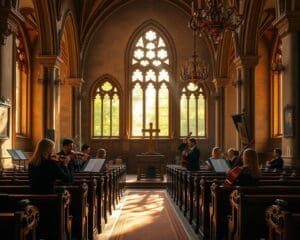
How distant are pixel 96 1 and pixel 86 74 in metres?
3.59

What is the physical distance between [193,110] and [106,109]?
4281mm

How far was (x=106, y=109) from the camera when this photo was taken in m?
24.2

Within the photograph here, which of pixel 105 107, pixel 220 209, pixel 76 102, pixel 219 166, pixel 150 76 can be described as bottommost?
pixel 220 209

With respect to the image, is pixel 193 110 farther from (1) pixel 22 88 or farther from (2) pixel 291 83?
(2) pixel 291 83

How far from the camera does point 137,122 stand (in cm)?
2422

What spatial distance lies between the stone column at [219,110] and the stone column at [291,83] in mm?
10123

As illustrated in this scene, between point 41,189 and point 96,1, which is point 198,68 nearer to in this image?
point 96,1

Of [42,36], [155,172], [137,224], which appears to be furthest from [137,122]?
[137,224]

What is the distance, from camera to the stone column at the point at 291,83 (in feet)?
38.7

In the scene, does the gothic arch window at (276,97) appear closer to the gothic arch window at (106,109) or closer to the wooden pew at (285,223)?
the gothic arch window at (106,109)

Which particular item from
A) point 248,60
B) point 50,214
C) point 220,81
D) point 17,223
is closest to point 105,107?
point 220,81

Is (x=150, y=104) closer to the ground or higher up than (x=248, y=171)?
higher up

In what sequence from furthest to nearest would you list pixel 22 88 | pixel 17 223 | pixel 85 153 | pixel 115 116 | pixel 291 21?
pixel 115 116, pixel 22 88, pixel 291 21, pixel 85 153, pixel 17 223

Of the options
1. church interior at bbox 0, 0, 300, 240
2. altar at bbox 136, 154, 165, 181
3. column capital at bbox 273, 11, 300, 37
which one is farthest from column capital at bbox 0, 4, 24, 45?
altar at bbox 136, 154, 165, 181
